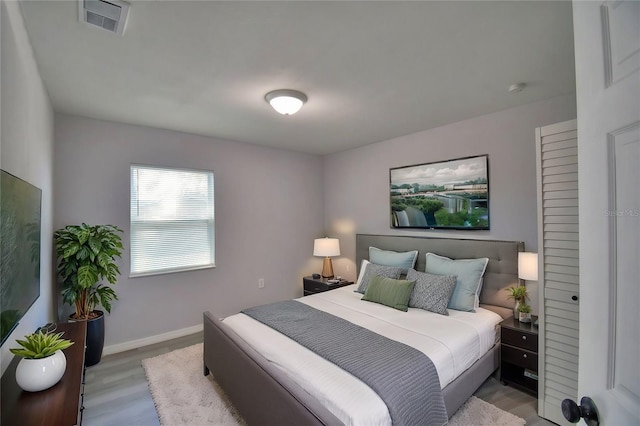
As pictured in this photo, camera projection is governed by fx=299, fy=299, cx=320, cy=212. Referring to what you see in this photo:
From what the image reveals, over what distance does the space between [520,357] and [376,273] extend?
147 centimetres

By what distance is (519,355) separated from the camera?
2.41 m

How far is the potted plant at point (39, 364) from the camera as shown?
1365 mm

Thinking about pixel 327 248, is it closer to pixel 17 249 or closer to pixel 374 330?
pixel 374 330

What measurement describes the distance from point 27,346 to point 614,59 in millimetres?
2477

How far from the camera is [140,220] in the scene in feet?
11.4

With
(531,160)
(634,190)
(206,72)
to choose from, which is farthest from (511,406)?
(206,72)

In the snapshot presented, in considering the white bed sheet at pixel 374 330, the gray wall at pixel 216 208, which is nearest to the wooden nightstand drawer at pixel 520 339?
the white bed sheet at pixel 374 330

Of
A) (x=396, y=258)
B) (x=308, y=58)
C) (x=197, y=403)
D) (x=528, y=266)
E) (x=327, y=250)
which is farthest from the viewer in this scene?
(x=327, y=250)

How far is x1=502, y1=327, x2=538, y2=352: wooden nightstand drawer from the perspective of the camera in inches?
92.0

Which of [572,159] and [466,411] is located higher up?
[572,159]

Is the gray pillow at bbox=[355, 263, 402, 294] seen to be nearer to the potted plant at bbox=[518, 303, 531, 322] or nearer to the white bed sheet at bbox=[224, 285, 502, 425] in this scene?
the white bed sheet at bbox=[224, 285, 502, 425]

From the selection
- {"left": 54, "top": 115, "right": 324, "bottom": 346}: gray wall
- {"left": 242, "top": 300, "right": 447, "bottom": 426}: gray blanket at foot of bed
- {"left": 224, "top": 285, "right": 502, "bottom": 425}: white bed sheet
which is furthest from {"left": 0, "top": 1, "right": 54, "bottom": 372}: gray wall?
{"left": 242, "top": 300, "right": 447, "bottom": 426}: gray blanket at foot of bed

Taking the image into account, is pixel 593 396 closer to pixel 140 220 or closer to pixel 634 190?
pixel 634 190

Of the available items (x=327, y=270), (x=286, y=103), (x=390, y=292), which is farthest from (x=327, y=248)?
(x=286, y=103)
